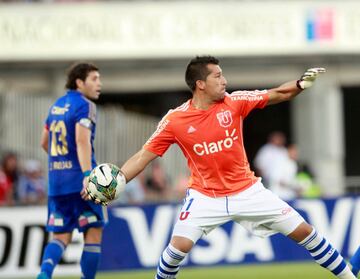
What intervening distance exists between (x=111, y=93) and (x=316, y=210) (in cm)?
1237

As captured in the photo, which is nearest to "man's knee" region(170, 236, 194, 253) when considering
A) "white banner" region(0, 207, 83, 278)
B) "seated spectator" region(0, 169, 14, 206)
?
"white banner" region(0, 207, 83, 278)

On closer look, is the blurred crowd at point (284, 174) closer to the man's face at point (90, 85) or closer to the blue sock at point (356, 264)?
the man's face at point (90, 85)

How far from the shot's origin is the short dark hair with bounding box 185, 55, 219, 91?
30.7 feet

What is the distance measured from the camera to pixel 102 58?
24.9 meters

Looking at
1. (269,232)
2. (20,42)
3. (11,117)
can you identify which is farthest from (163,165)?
(269,232)

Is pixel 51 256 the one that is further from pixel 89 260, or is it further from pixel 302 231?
pixel 302 231

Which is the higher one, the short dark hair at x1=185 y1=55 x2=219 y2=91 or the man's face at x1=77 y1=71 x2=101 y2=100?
the short dark hair at x1=185 y1=55 x2=219 y2=91

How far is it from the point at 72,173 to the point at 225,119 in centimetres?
217

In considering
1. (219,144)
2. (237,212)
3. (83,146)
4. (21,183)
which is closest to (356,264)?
(237,212)

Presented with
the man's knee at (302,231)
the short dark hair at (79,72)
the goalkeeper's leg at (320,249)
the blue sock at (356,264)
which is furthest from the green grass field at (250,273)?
the short dark hair at (79,72)

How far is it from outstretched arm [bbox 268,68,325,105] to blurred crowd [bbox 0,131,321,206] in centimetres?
865

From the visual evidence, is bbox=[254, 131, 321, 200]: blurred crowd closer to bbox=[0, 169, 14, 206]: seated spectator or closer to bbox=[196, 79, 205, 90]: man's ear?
bbox=[0, 169, 14, 206]: seated spectator

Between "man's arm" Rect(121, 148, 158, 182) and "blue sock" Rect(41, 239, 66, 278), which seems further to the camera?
"blue sock" Rect(41, 239, 66, 278)

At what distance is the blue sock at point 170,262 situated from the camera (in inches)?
360
